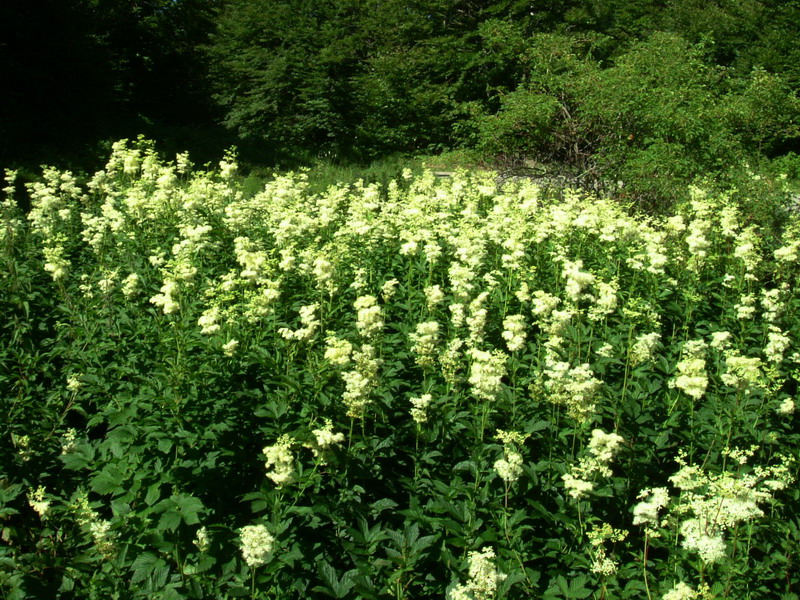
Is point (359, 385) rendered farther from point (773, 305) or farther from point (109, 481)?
point (773, 305)

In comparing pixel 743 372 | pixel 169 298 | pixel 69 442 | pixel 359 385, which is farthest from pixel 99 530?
pixel 743 372

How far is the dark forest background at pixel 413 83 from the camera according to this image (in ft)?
31.1

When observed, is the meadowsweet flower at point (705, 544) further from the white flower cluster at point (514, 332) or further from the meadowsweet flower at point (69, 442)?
the meadowsweet flower at point (69, 442)

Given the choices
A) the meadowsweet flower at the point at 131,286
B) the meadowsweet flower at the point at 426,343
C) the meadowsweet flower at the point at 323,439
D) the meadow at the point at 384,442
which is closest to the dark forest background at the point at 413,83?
the meadow at the point at 384,442

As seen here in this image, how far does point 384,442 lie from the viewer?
3262 mm

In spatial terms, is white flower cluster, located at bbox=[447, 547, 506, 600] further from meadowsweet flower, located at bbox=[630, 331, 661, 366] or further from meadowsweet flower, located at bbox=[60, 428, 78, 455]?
meadowsweet flower, located at bbox=[60, 428, 78, 455]

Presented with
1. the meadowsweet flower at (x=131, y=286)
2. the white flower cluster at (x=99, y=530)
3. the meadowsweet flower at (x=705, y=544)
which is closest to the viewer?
the meadowsweet flower at (x=705, y=544)

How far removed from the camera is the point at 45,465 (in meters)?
3.48

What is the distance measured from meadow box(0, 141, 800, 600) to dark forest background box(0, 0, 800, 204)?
483 cm

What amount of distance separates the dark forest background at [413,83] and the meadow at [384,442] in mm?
4825

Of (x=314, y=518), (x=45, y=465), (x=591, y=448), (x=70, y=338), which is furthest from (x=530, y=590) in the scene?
(x=70, y=338)

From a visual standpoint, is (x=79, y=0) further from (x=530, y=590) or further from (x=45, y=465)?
(x=530, y=590)

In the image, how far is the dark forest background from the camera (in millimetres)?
9477

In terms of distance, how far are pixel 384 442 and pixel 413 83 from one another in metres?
20.1
